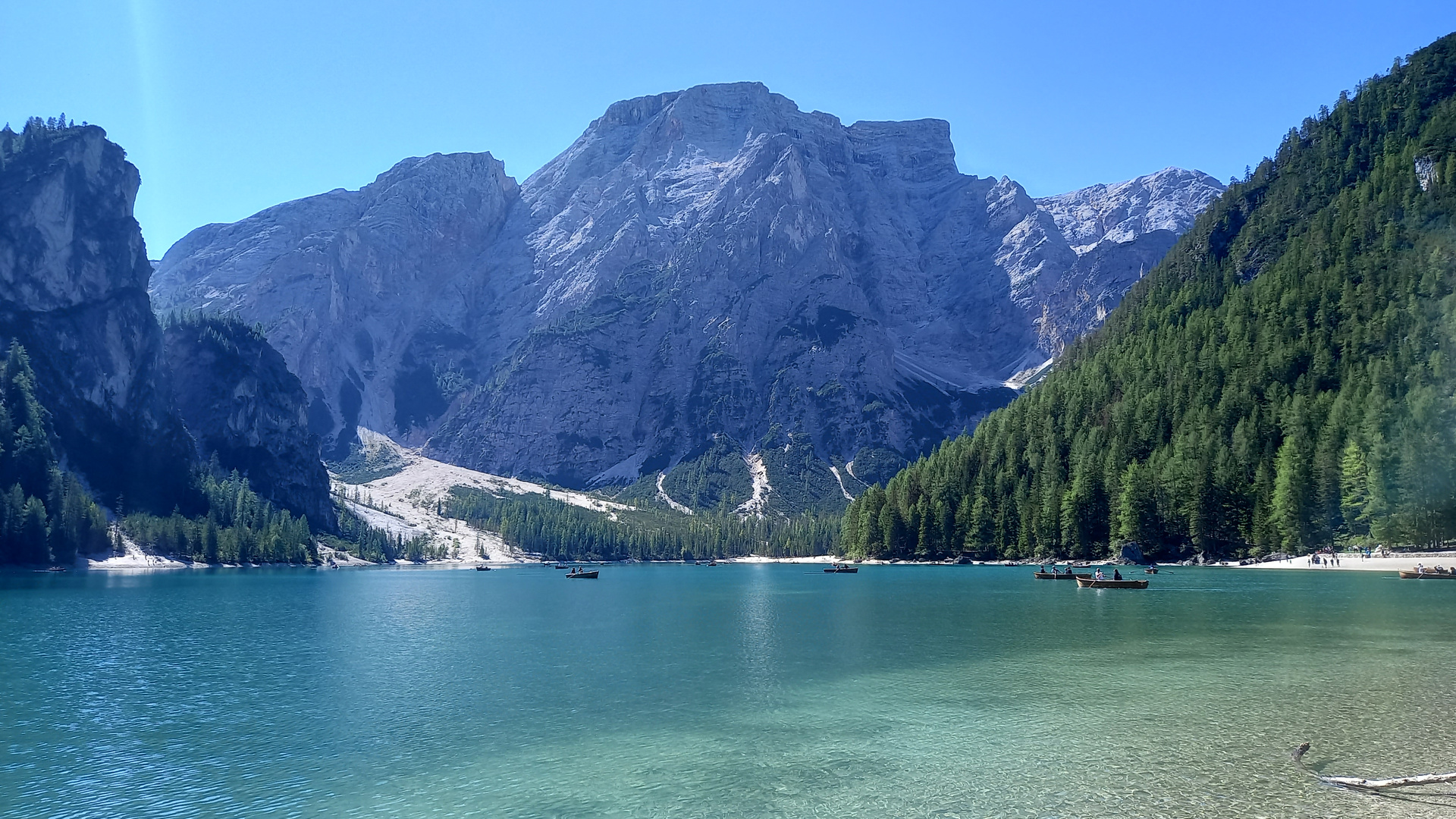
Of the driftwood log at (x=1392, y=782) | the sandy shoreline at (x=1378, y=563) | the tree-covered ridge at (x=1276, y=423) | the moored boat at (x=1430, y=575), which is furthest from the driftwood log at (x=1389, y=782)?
the tree-covered ridge at (x=1276, y=423)

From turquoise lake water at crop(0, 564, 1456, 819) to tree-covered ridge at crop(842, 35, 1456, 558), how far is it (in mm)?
48747

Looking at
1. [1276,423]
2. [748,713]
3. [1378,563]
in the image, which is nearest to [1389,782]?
[748,713]

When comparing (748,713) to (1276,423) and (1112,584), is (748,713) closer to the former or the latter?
(1112,584)

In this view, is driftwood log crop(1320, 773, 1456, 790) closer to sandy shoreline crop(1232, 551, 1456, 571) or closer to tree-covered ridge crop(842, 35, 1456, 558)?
sandy shoreline crop(1232, 551, 1456, 571)

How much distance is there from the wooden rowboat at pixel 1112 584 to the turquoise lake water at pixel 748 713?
66.7ft

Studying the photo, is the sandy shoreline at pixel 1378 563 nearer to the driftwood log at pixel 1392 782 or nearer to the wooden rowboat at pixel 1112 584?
the wooden rowboat at pixel 1112 584

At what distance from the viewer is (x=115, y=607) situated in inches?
3868

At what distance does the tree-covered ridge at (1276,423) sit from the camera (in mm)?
118438

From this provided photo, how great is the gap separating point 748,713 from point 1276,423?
137 meters

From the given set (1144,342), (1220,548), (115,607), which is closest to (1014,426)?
(1144,342)

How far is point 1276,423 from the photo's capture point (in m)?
143

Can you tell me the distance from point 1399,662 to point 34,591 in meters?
154

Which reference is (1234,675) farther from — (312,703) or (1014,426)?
(1014,426)

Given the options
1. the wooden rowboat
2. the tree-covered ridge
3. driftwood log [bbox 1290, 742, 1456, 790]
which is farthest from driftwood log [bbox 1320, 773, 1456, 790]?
the tree-covered ridge
